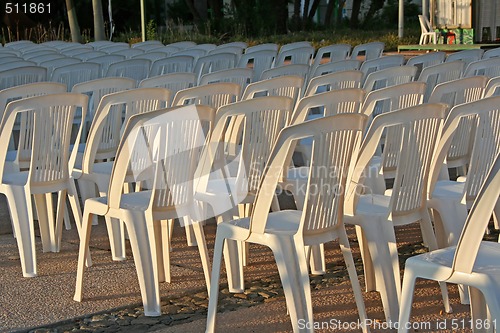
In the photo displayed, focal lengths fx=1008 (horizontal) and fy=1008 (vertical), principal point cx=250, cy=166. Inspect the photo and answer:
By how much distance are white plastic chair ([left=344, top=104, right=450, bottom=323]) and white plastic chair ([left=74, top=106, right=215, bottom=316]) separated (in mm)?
901

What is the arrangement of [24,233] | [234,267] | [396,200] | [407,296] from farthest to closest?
[24,233] < [234,267] < [396,200] < [407,296]

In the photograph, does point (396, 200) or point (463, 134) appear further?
point (463, 134)

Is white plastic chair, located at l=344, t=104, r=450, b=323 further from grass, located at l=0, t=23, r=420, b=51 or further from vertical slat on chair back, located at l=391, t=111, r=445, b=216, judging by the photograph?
grass, located at l=0, t=23, r=420, b=51

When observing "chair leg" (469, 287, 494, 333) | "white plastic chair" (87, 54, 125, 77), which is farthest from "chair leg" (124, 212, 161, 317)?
"white plastic chair" (87, 54, 125, 77)

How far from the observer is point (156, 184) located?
5262 mm

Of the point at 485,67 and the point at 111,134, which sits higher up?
the point at 485,67

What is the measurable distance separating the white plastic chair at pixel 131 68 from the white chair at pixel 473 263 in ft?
18.3

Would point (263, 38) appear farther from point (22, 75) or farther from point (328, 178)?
point (328, 178)

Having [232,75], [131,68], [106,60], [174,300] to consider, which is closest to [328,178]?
[174,300]

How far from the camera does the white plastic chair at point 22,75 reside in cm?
842

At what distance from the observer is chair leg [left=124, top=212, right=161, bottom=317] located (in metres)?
5.26

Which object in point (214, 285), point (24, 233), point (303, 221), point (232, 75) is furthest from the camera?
point (232, 75)

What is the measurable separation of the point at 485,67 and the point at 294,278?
3639 millimetres

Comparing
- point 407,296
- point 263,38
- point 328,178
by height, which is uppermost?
point 328,178
